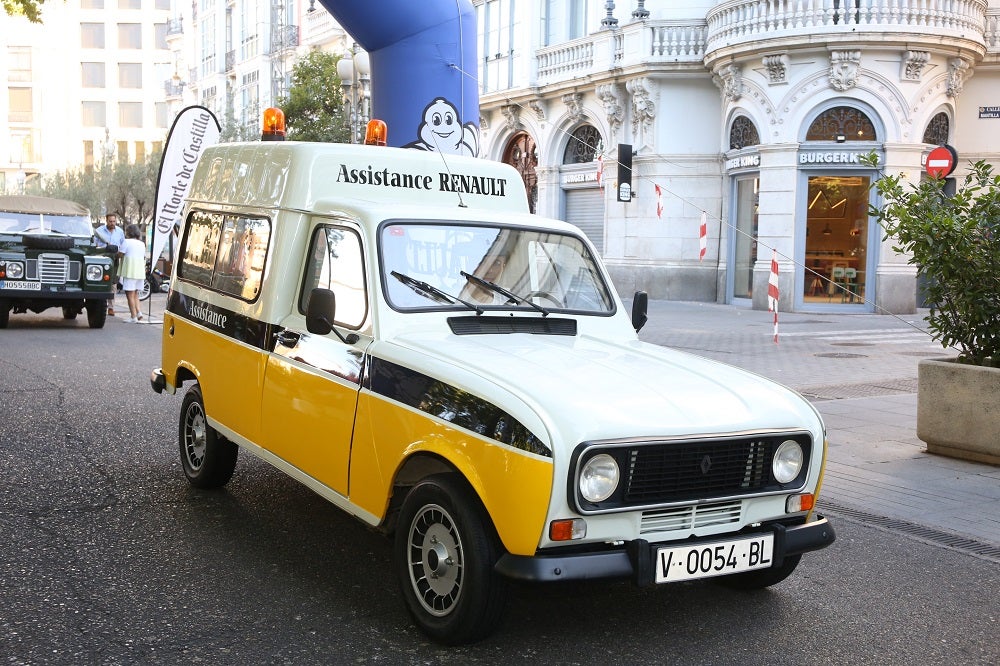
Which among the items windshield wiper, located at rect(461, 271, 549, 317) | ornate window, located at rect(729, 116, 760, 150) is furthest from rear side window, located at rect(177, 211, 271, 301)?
ornate window, located at rect(729, 116, 760, 150)

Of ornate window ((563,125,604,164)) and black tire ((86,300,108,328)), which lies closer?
black tire ((86,300,108,328))

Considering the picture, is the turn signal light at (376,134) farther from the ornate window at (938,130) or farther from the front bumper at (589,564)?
the ornate window at (938,130)

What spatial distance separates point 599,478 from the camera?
394 centimetres

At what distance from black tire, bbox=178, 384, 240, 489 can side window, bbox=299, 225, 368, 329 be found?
1420 millimetres

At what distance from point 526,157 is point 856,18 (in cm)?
1249

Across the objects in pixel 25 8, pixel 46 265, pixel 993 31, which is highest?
pixel 993 31

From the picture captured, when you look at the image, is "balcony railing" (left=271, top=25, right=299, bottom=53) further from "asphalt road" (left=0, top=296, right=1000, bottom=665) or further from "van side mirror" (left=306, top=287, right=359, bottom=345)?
"van side mirror" (left=306, top=287, right=359, bottom=345)

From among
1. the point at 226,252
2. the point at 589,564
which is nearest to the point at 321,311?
the point at 589,564

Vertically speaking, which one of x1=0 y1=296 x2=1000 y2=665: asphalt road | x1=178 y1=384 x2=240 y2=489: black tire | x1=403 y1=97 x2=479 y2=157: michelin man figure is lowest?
x1=0 y1=296 x2=1000 y2=665: asphalt road

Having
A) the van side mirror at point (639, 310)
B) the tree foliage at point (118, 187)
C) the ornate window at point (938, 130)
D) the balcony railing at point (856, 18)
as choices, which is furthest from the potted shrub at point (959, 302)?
the tree foliage at point (118, 187)

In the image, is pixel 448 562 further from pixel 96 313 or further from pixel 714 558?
pixel 96 313

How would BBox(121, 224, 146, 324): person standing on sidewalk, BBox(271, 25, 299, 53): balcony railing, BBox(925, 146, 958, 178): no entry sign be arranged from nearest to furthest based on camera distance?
1. BBox(925, 146, 958, 178): no entry sign
2. BBox(121, 224, 146, 324): person standing on sidewalk
3. BBox(271, 25, 299, 53): balcony railing

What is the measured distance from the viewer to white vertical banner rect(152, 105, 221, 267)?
16344mm

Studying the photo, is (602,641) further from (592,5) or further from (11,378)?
(592,5)
